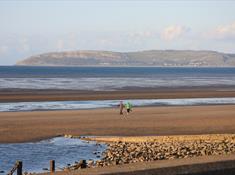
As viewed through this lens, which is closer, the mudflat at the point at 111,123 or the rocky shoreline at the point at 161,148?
the rocky shoreline at the point at 161,148

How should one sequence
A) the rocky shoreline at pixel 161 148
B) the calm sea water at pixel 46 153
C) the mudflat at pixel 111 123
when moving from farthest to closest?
the mudflat at pixel 111 123 < the calm sea water at pixel 46 153 < the rocky shoreline at pixel 161 148

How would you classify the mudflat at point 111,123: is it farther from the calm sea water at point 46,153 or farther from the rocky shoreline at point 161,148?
the rocky shoreline at point 161,148

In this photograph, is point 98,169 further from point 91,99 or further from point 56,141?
point 91,99

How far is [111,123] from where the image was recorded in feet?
117

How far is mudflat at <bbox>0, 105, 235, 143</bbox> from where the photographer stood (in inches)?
1238

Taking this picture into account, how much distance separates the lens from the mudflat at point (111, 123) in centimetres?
3145

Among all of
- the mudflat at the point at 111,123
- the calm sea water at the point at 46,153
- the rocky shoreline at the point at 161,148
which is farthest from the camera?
the mudflat at the point at 111,123

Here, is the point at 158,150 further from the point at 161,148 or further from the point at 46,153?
the point at 46,153

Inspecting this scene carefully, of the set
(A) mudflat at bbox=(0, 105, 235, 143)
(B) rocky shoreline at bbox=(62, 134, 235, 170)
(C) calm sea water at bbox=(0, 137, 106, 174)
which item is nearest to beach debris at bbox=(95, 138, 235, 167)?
(B) rocky shoreline at bbox=(62, 134, 235, 170)

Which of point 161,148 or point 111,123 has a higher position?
point 111,123

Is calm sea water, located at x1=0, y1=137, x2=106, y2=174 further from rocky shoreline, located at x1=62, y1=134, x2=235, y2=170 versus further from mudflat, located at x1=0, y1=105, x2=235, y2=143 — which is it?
mudflat, located at x1=0, y1=105, x2=235, y2=143

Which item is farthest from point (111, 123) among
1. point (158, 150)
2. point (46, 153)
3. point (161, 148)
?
point (158, 150)

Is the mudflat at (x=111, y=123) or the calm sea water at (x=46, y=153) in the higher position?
the mudflat at (x=111, y=123)

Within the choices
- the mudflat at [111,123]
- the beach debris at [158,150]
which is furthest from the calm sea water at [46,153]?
the mudflat at [111,123]
